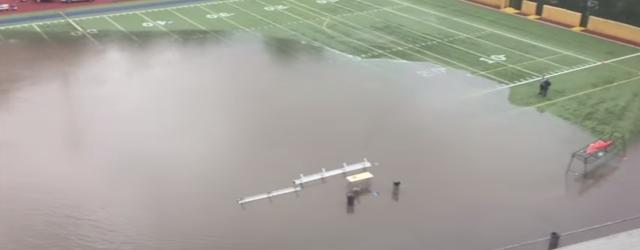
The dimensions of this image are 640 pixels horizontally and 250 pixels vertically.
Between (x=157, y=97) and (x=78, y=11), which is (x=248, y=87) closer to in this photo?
(x=157, y=97)

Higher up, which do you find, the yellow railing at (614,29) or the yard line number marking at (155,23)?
the yellow railing at (614,29)

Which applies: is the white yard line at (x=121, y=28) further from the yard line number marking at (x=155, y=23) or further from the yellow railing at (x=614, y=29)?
the yellow railing at (x=614, y=29)

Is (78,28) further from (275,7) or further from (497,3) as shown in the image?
(497,3)

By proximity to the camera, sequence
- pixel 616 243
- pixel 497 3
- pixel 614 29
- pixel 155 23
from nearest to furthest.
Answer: pixel 616 243 < pixel 614 29 < pixel 155 23 < pixel 497 3

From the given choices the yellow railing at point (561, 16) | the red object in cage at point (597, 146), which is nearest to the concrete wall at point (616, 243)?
the red object in cage at point (597, 146)

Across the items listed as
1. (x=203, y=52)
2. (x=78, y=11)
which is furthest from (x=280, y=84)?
(x=78, y=11)

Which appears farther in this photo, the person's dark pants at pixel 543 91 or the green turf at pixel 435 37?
the green turf at pixel 435 37

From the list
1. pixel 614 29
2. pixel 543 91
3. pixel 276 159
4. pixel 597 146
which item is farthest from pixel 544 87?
pixel 276 159
